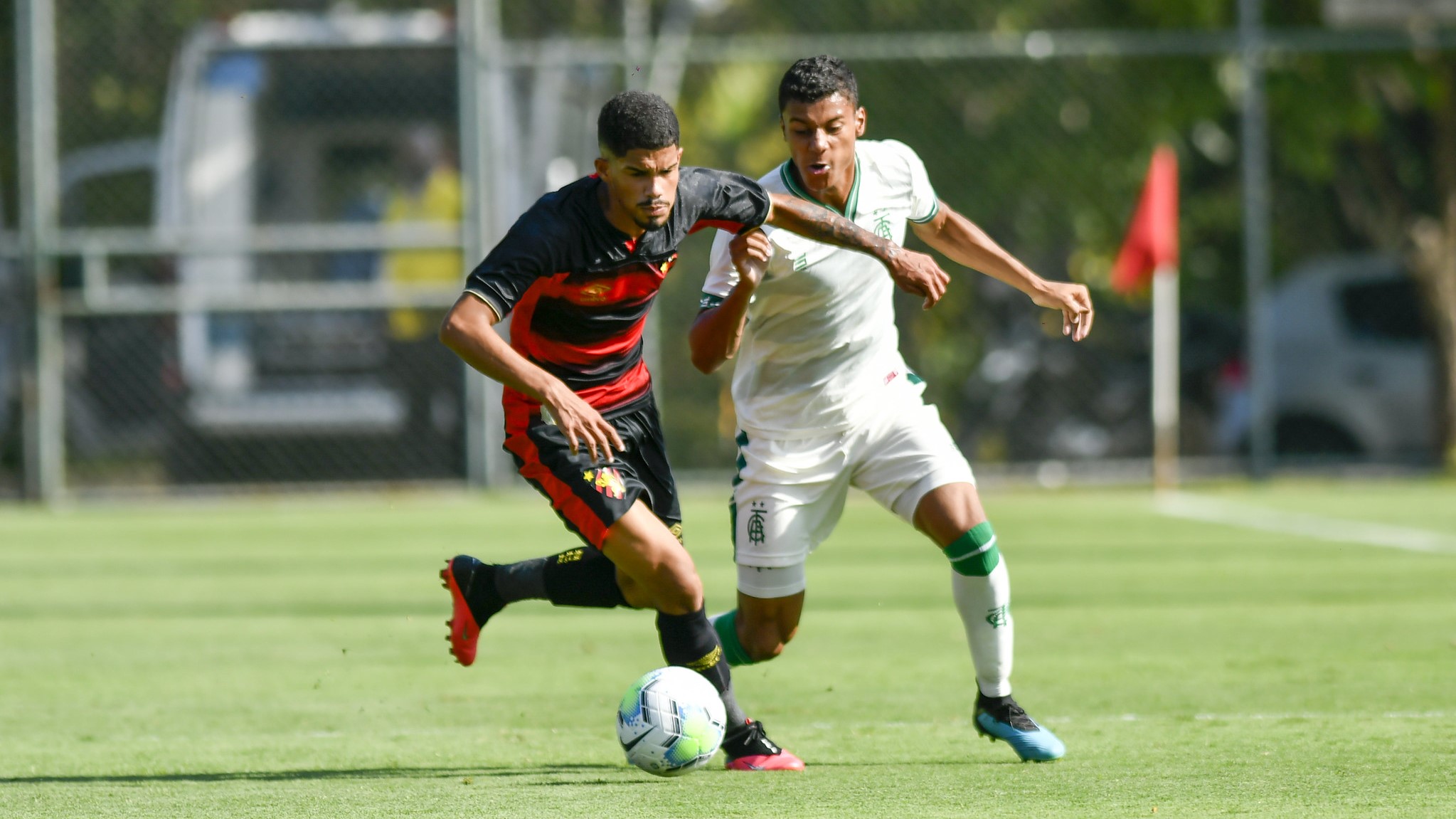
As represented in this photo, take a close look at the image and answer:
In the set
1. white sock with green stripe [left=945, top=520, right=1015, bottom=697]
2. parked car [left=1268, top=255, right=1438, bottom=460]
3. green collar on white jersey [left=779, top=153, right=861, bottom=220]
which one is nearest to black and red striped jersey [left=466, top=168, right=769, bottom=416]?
green collar on white jersey [left=779, top=153, right=861, bottom=220]

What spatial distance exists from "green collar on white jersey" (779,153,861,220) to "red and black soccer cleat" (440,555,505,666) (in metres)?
1.56

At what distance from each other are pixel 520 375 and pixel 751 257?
778 millimetres

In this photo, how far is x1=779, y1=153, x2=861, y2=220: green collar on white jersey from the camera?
563 centimetres

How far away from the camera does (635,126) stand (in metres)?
4.80

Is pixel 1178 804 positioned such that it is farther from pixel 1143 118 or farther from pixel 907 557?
pixel 1143 118

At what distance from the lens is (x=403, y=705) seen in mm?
6383

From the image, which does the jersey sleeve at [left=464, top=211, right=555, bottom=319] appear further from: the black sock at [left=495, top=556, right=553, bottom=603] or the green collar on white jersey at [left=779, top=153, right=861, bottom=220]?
the black sock at [left=495, top=556, right=553, bottom=603]

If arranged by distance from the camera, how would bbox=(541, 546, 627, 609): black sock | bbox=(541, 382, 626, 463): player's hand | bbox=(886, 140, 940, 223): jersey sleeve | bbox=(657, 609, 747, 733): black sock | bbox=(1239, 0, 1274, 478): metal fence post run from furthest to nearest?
1. bbox=(1239, 0, 1274, 478): metal fence post
2. bbox=(886, 140, 940, 223): jersey sleeve
3. bbox=(541, 546, 627, 609): black sock
4. bbox=(657, 609, 747, 733): black sock
5. bbox=(541, 382, 626, 463): player's hand

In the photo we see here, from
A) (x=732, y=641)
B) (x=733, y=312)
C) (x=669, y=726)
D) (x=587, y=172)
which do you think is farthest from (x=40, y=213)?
(x=669, y=726)

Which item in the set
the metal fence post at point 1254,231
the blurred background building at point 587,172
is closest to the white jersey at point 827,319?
the blurred background building at point 587,172

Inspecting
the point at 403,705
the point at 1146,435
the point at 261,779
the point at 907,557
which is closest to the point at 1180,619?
the point at 907,557

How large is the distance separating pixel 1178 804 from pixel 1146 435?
11280 millimetres

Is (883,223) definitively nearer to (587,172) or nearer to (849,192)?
(849,192)

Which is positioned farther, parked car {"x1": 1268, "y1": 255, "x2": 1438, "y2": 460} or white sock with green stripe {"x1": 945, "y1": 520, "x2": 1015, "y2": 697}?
parked car {"x1": 1268, "y1": 255, "x2": 1438, "y2": 460}
